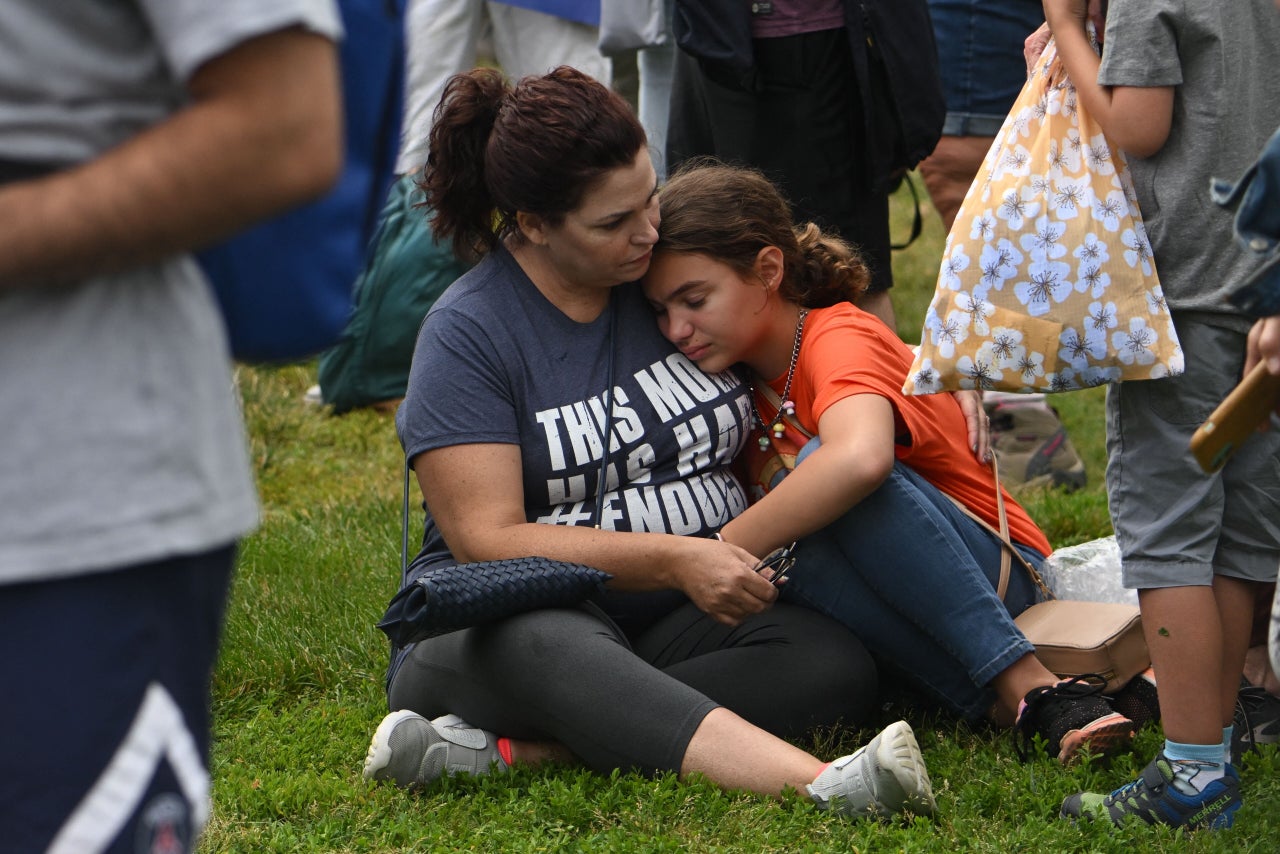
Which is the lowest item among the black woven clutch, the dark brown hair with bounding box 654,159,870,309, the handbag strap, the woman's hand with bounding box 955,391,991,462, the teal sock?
the teal sock

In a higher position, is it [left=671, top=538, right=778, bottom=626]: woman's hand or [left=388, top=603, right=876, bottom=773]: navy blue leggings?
[left=671, top=538, right=778, bottom=626]: woman's hand

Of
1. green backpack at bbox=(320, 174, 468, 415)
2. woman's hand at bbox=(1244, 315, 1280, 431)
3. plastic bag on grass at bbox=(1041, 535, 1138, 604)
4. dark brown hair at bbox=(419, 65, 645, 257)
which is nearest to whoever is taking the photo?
woman's hand at bbox=(1244, 315, 1280, 431)

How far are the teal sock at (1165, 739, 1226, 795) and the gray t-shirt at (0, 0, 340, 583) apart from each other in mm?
1858

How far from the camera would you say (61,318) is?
111cm

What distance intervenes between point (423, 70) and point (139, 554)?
441 centimetres

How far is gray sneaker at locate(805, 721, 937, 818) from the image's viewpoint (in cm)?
257

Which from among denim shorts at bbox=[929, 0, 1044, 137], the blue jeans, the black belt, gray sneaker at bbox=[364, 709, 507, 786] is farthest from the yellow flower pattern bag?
denim shorts at bbox=[929, 0, 1044, 137]

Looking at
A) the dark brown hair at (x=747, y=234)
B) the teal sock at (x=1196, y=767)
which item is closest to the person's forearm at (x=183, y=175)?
the teal sock at (x=1196, y=767)

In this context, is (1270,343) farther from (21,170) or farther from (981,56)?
(981,56)

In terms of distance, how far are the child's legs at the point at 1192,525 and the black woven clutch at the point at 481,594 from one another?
0.96 meters

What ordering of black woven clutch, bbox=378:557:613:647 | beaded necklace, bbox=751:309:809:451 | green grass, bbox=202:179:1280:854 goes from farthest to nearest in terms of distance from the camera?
beaded necklace, bbox=751:309:809:451 < black woven clutch, bbox=378:557:613:647 < green grass, bbox=202:179:1280:854

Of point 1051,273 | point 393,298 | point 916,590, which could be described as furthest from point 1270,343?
point 393,298

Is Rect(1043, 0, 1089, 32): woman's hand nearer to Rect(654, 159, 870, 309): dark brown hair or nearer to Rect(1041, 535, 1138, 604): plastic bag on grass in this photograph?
Rect(654, 159, 870, 309): dark brown hair

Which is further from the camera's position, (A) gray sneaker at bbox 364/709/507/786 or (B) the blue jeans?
(B) the blue jeans
